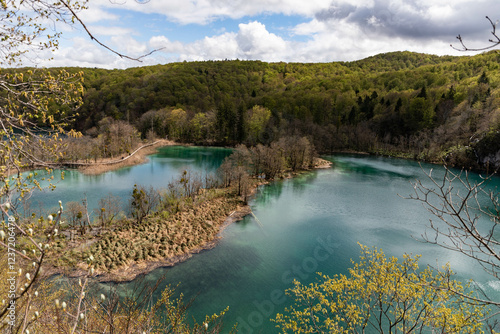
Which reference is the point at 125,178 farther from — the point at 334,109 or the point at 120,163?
the point at 334,109

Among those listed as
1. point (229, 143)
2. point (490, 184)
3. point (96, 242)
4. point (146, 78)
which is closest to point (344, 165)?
point (490, 184)

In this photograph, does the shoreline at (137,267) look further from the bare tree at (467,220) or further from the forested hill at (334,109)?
the forested hill at (334,109)

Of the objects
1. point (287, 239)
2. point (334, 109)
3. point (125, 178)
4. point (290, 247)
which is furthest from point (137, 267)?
point (334, 109)

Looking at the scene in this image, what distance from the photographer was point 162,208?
21.4 m

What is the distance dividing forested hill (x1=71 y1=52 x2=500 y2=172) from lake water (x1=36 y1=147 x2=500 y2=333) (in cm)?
1684

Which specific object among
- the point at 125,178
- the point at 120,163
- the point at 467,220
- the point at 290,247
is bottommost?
the point at 290,247

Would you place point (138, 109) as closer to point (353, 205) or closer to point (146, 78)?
point (146, 78)

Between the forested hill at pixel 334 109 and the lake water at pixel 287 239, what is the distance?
16843 mm

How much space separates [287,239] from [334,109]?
55.2 metres

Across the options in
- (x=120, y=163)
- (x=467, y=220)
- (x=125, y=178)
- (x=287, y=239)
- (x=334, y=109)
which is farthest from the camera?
(x=334, y=109)

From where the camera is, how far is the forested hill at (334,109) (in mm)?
46719

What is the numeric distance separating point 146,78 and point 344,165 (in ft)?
225

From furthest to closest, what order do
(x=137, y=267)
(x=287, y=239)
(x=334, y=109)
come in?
(x=334, y=109) < (x=287, y=239) < (x=137, y=267)

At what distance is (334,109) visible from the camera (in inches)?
2635
